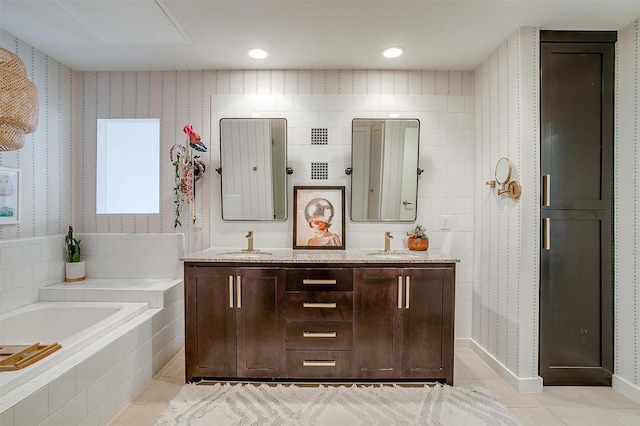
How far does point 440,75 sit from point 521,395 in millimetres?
2604

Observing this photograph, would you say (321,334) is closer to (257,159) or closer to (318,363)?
(318,363)

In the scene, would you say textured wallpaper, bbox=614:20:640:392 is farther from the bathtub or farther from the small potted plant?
the bathtub

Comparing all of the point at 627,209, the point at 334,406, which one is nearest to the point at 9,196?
the point at 334,406

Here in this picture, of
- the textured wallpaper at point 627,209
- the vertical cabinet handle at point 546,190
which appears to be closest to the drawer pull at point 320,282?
the vertical cabinet handle at point 546,190

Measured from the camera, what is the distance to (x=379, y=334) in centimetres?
214

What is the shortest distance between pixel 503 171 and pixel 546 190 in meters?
0.30

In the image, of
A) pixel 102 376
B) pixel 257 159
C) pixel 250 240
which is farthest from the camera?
pixel 257 159

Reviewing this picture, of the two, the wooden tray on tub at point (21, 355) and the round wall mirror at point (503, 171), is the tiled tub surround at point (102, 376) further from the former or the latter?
the round wall mirror at point (503, 171)

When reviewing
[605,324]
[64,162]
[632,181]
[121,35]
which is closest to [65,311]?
[64,162]

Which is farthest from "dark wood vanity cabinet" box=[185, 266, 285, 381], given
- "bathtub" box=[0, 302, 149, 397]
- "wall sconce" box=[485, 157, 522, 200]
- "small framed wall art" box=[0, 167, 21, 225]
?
"wall sconce" box=[485, 157, 522, 200]

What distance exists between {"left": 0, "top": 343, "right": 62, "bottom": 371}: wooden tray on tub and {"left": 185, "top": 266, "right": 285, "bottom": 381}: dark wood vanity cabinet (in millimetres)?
741

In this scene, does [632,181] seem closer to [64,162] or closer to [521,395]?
[521,395]

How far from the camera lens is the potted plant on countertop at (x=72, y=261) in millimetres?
2643

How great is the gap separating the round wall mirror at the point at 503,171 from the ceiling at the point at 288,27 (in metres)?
0.91
